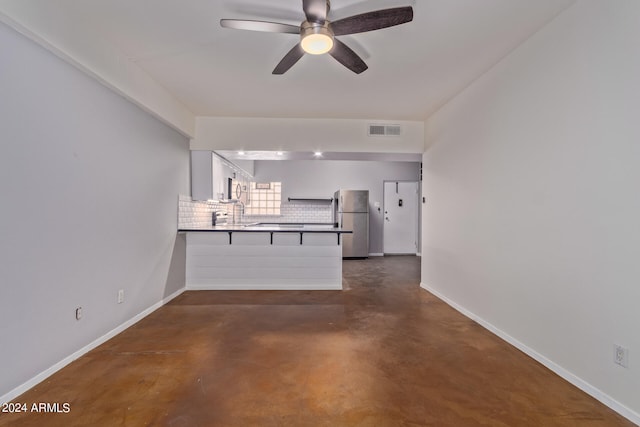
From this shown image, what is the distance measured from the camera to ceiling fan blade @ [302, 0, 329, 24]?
1655 mm

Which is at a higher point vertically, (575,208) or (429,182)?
(429,182)

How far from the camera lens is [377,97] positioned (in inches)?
131

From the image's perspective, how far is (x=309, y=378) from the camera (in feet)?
6.21

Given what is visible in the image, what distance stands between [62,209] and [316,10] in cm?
221

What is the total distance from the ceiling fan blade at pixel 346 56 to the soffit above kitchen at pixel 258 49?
0.25m

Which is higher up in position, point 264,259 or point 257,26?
point 257,26

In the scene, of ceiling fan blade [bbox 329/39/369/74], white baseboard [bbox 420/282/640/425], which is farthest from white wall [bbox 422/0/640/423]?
ceiling fan blade [bbox 329/39/369/74]

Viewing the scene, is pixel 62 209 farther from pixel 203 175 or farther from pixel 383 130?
pixel 383 130

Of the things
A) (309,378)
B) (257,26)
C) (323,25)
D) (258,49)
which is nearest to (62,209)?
(257,26)

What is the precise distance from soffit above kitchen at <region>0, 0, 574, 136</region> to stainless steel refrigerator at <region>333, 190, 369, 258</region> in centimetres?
339

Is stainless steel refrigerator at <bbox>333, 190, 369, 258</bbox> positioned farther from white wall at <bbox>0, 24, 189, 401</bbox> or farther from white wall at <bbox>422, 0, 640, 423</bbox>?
white wall at <bbox>0, 24, 189, 401</bbox>

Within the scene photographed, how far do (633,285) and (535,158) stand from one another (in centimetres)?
106

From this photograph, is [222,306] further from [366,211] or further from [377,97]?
[366,211]

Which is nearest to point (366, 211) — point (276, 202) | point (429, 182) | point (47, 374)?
point (276, 202)
